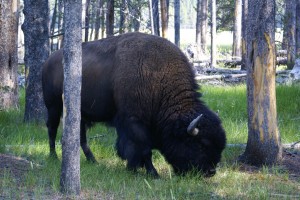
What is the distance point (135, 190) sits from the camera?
601 centimetres

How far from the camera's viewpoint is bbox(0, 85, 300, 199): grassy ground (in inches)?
229

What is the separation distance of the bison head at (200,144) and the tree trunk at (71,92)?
5.87ft

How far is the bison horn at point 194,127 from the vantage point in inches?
262

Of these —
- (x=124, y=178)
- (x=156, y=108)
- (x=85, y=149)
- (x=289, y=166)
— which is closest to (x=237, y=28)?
(x=85, y=149)

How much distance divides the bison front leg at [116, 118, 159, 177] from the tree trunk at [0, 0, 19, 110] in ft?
19.7

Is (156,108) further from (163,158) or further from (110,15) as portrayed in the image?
(110,15)

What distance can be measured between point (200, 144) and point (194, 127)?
292 mm

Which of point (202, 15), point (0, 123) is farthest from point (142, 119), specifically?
point (202, 15)

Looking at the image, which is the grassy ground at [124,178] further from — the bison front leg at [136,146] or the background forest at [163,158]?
the bison front leg at [136,146]

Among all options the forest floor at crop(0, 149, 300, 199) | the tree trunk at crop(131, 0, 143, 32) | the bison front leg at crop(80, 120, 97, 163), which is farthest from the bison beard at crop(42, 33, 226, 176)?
the tree trunk at crop(131, 0, 143, 32)

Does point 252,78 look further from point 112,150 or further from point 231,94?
point 231,94

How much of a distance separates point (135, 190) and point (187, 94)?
180 centimetres

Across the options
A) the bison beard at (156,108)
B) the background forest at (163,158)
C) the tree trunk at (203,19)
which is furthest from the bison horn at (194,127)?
the tree trunk at (203,19)

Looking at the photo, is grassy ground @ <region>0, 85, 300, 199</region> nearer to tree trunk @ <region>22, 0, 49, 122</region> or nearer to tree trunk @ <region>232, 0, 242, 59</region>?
tree trunk @ <region>22, 0, 49, 122</region>
